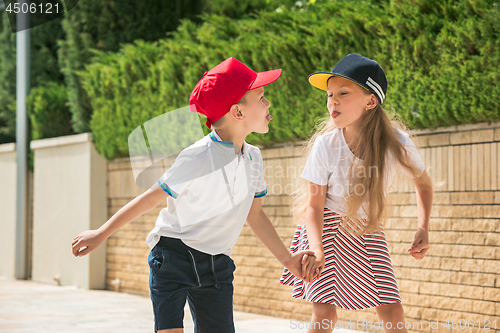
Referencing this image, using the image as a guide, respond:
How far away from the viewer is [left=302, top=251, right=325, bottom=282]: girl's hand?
2.76 m

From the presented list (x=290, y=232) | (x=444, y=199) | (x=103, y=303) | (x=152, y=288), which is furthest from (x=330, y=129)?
(x=103, y=303)

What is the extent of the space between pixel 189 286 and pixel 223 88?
0.94 metres

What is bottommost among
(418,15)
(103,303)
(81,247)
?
(103,303)

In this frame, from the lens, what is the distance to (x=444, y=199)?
15.0 ft

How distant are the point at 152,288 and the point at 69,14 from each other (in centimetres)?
777

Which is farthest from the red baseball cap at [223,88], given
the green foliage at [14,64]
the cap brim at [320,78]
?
the green foliage at [14,64]

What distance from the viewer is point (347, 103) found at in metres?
2.99

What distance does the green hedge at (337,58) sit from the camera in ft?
14.0

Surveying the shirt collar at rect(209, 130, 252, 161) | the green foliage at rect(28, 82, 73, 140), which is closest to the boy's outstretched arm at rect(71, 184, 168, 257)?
the shirt collar at rect(209, 130, 252, 161)

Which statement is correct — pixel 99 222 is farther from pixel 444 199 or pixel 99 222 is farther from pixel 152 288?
pixel 152 288

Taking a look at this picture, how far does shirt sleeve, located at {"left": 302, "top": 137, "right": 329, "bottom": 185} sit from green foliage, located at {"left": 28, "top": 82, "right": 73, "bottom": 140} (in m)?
7.65

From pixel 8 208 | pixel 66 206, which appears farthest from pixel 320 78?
pixel 8 208

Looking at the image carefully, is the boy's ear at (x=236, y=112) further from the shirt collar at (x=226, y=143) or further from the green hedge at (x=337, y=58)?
the green hedge at (x=337, y=58)

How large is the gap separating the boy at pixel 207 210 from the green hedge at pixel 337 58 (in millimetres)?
2150
